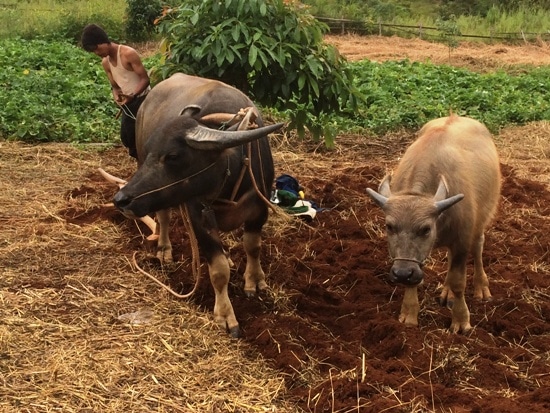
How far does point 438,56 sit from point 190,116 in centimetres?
1857

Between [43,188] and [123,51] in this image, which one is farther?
[43,188]

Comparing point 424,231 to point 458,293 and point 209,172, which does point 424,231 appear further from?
point 209,172

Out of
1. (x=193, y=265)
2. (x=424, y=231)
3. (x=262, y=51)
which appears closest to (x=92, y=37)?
(x=262, y=51)

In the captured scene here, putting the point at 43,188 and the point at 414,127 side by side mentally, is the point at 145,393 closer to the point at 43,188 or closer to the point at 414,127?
the point at 43,188

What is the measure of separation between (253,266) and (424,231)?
4.84 ft

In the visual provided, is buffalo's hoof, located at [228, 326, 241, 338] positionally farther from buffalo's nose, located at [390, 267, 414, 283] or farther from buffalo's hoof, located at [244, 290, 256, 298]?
buffalo's nose, located at [390, 267, 414, 283]

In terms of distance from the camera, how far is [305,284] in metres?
5.17

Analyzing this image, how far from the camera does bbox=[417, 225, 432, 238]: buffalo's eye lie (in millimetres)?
4090

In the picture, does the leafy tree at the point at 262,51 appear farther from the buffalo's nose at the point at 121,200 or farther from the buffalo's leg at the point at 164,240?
the buffalo's nose at the point at 121,200

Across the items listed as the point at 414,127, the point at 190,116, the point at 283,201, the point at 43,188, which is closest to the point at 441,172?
the point at 190,116

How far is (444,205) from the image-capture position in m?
4.05

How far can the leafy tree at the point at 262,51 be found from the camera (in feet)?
20.4

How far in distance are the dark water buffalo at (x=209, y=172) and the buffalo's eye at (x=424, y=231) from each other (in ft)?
3.56

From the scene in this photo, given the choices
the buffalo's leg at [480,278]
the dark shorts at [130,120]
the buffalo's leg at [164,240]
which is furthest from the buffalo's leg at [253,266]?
the dark shorts at [130,120]
